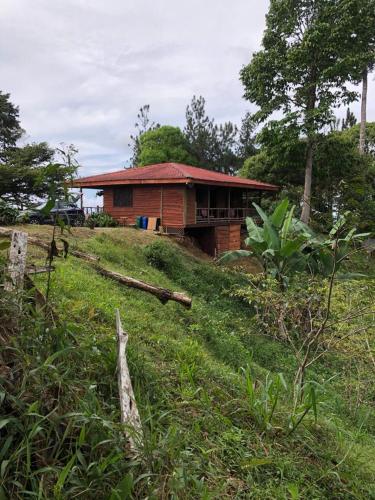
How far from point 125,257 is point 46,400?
30.5ft

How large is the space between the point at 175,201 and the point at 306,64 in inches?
367

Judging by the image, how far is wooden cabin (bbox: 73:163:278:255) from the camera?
653 inches

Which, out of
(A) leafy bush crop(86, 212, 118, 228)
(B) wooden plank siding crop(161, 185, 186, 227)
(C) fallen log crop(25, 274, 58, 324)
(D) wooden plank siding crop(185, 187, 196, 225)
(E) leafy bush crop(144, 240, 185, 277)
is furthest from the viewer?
(A) leafy bush crop(86, 212, 118, 228)

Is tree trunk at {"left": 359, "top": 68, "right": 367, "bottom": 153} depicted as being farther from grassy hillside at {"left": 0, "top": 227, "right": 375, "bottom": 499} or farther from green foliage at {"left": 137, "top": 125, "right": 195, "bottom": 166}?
grassy hillside at {"left": 0, "top": 227, "right": 375, "bottom": 499}

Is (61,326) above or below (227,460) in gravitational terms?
above

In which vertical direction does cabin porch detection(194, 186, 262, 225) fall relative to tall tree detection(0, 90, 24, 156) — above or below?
below

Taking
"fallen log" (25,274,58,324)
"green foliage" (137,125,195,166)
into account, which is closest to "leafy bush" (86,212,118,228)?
"fallen log" (25,274,58,324)

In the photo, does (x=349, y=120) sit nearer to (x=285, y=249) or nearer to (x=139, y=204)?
(x=139, y=204)

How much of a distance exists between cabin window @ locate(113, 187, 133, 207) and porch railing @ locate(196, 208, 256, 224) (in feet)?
10.4

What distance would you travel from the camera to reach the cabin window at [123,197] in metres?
18.3

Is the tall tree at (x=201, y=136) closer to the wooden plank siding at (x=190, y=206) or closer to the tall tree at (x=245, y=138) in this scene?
the tall tree at (x=245, y=138)

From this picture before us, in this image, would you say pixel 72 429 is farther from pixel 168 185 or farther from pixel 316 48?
pixel 316 48

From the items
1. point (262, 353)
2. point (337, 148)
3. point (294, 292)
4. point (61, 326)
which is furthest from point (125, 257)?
point (337, 148)

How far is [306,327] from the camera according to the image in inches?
215
